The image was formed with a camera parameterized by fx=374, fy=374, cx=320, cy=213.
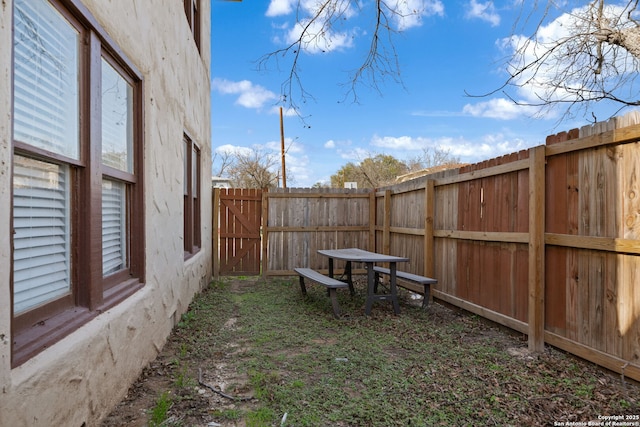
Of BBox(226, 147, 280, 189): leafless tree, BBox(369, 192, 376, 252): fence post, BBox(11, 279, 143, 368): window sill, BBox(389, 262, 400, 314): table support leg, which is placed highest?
BBox(226, 147, 280, 189): leafless tree

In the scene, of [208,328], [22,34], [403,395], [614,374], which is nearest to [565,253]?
Result: [614,374]

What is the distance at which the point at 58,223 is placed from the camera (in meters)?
2.09

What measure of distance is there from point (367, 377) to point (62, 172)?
259 centimetres

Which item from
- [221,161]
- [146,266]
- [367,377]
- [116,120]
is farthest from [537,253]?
[221,161]

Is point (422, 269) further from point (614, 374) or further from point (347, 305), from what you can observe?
point (614, 374)

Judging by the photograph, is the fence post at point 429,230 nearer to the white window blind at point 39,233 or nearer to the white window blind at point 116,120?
the white window blind at point 116,120

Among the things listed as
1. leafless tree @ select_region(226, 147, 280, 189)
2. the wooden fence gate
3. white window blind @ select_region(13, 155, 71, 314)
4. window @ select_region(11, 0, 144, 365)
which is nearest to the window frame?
the wooden fence gate

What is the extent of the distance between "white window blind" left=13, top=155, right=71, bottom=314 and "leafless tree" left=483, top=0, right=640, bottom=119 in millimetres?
3717

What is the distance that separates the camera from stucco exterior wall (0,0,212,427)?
4.82ft

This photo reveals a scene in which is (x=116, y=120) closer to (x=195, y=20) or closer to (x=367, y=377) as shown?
(x=367, y=377)

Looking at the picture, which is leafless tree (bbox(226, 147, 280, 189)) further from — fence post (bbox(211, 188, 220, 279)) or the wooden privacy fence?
the wooden privacy fence

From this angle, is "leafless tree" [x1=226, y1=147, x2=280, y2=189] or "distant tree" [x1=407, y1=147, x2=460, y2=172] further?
"distant tree" [x1=407, y1=147, x2=460, y2=172]

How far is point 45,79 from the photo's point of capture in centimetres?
193

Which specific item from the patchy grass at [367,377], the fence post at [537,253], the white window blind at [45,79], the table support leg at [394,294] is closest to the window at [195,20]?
the white window blind at [45,79]
